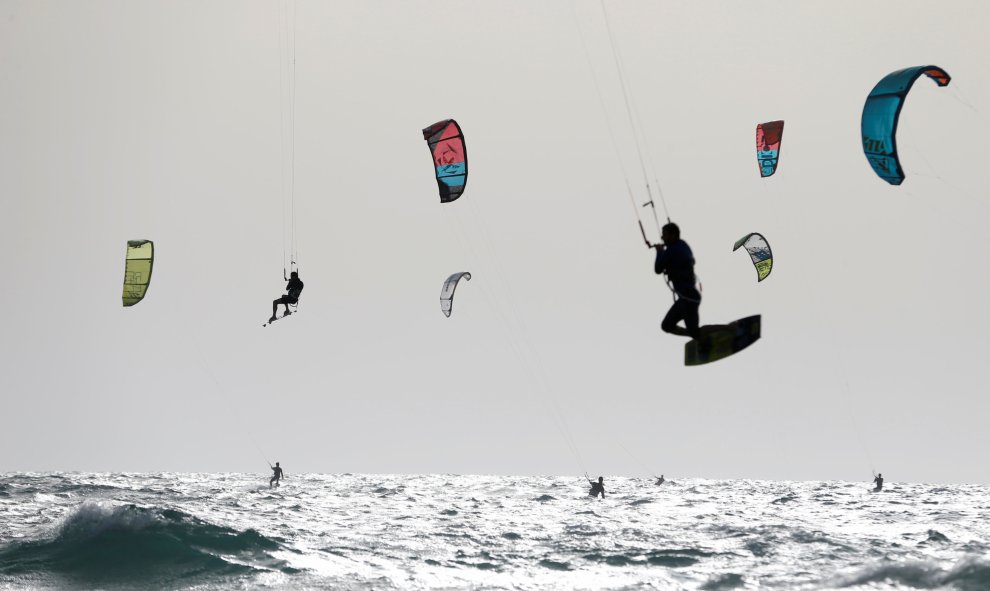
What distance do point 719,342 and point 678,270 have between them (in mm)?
Answer: 1189

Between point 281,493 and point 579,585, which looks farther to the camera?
point 281,493

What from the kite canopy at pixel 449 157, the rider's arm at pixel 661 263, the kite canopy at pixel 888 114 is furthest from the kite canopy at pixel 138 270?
the kite canopy at pixel 888 114

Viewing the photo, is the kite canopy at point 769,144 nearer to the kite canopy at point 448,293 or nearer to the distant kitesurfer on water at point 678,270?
the kite canopy at point 448,293

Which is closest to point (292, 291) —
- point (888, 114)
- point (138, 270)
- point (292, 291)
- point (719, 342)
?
point (292, 291)

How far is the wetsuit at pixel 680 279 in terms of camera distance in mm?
11258

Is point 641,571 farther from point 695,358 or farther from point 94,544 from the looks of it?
point 94,544

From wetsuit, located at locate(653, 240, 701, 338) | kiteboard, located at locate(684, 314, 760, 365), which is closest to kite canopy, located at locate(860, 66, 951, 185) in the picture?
kiteboard, located at locate(684, 314, 760, 365)

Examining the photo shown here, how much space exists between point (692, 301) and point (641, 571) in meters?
8.43

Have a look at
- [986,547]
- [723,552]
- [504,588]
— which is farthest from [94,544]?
[986,547]

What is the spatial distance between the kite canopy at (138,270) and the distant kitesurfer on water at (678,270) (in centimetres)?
1515

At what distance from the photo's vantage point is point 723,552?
2077cm

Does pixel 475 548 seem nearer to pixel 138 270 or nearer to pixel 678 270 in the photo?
pixel 138 270

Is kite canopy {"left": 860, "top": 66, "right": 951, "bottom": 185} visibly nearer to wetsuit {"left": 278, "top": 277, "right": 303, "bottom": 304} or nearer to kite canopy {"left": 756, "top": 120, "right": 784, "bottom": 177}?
kite canopy {"left": 756, "top": 120, "right": 784, "bottom": 177}

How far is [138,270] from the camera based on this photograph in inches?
925
